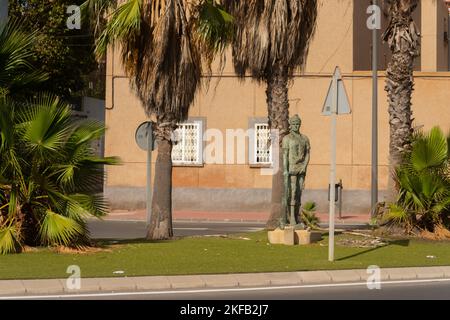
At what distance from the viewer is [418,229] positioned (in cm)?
1981

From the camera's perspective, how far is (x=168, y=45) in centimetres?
1856

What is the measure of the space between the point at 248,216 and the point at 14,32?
16.0 metres

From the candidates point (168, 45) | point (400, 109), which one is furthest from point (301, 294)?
point (400, 109)

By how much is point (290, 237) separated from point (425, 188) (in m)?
3.20

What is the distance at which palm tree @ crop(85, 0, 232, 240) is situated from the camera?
18.5 m

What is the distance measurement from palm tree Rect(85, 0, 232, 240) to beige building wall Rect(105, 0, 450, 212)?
43.1ft

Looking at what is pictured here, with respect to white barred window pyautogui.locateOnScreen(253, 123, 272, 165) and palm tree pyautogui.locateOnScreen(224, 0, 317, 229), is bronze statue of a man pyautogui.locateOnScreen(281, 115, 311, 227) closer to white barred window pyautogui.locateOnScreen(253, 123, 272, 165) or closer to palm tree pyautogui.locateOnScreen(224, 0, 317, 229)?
palm tree pyautogui.locateOnScreen(224, 0, 317, 229)

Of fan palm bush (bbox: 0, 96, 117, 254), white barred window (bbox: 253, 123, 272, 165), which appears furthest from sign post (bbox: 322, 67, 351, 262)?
white barred window (bbox: 253, 123, 272, 165)

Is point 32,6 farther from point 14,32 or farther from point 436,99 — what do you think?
point 14,32

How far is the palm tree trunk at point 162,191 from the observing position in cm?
1927

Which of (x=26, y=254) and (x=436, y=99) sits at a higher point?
(x=436, y=99)
